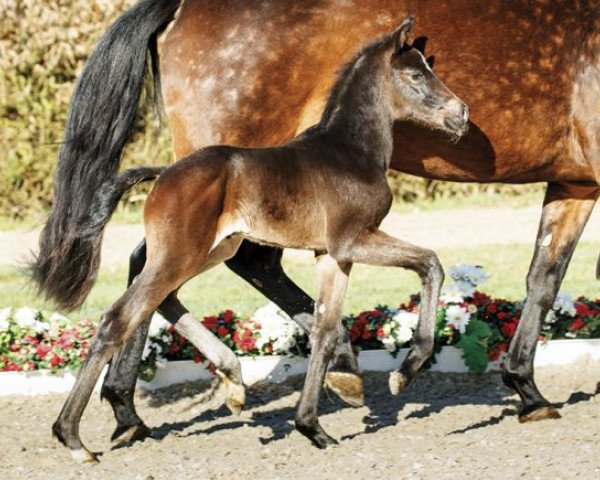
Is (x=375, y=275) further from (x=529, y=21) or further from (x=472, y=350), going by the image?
(x=529, y=21)

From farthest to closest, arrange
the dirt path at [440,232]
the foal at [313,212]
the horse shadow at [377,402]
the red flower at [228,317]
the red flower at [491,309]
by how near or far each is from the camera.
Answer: the dirt path at [440,232], the red flower at [491,309], the red flower at [228,317], the horse shadow at [377,402], the foal at [313,212]

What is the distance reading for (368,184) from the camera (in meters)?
5.52

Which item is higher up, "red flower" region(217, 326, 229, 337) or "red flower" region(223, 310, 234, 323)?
"red flower" region(223, 310, 234, 323)

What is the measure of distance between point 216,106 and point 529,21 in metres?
1.53

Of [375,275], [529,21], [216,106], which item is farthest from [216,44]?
[375,275]

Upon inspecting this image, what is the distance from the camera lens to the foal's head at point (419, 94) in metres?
5.64

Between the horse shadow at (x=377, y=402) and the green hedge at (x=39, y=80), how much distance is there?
17.4ft

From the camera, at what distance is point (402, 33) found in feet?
18.6

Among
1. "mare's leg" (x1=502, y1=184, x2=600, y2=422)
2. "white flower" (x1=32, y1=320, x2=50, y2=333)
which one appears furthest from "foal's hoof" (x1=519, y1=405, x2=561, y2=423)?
"white flower" (x1=32, y1=320, x2=50, y2=333)

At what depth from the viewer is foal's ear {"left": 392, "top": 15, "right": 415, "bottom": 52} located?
222 inches

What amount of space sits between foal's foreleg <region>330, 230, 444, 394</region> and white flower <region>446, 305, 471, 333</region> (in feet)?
5.33

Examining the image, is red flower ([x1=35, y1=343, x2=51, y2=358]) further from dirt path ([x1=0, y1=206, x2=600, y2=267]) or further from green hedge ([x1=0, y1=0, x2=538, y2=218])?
green hedge ([x1=0, y1=0, x2=538, y2=218])

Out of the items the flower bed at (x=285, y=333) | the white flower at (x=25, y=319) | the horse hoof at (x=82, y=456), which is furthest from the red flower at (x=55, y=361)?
the horse hoof at (x=82, y=456)

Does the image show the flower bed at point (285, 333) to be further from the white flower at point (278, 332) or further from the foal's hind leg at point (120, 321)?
the foal's hind leg at point (120, 321)
